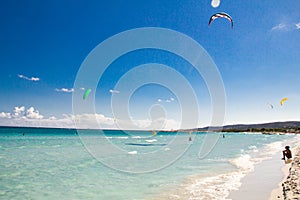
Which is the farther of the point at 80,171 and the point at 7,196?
the point at 80,171

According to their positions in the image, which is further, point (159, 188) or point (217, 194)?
point (159, 188)

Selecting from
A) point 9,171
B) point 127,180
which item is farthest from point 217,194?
point 9,171

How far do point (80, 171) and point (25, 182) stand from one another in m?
3.35

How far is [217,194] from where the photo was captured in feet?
26.6

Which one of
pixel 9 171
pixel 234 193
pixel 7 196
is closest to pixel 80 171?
pixel 9 171

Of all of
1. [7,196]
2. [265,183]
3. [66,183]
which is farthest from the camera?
[66,183]

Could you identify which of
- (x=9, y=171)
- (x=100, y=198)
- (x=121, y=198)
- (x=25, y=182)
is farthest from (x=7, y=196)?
(x=9, y=171)

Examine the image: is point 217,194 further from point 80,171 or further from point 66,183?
point 80,171

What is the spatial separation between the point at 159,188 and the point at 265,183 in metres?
4.06

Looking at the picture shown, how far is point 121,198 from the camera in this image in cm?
830

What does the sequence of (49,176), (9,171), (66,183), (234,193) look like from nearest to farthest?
1. (234,193)
2. (66,183)
3. (49,176)
4. (9,171)

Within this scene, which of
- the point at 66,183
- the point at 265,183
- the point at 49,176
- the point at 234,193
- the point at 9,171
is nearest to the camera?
the point at 234,193

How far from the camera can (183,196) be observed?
26.7 feet

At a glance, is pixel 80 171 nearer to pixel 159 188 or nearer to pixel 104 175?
pixel 104 175
